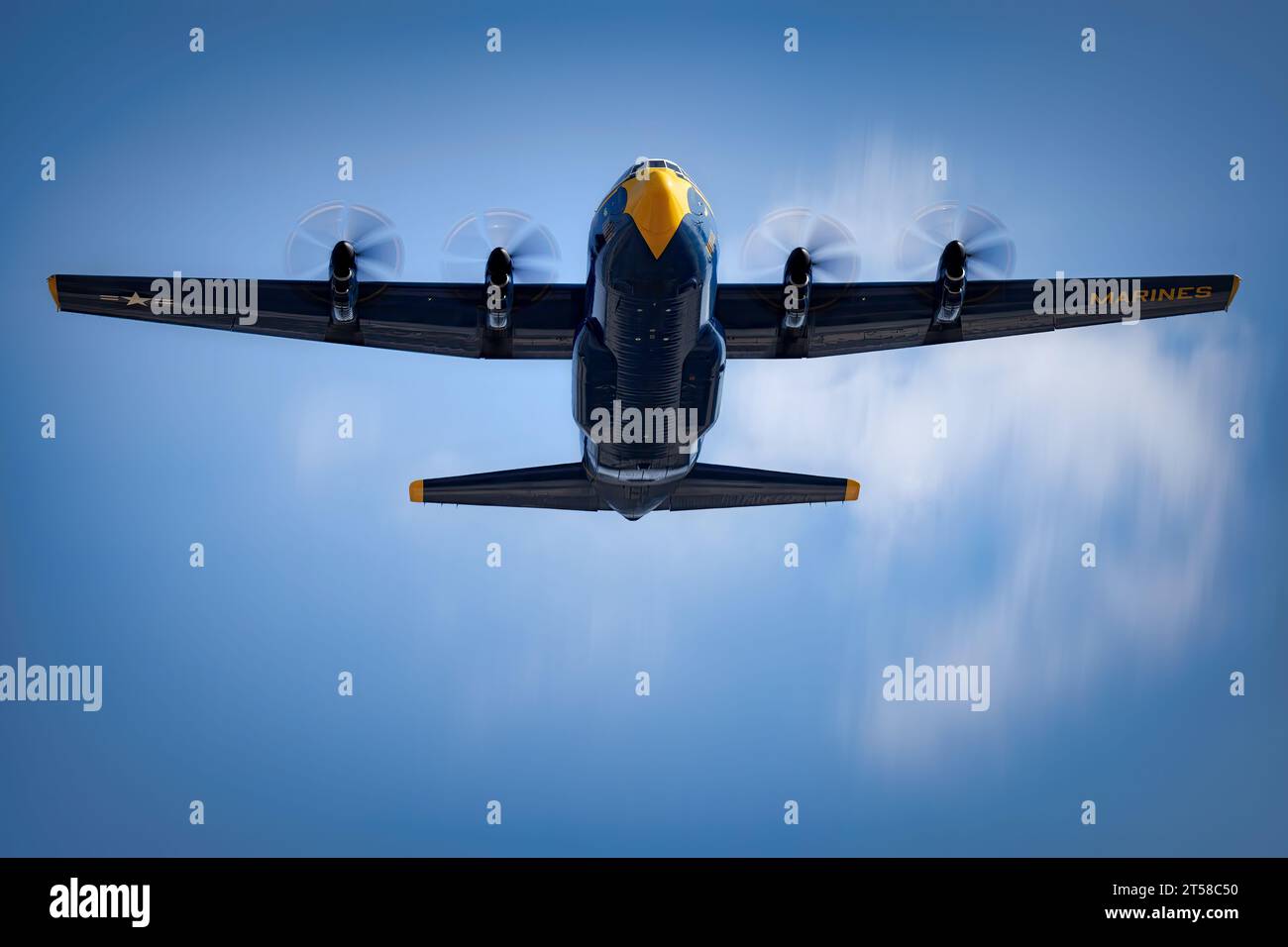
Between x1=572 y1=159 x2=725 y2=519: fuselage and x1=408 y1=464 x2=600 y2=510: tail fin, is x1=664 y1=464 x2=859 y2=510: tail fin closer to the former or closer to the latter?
x1=572 y1=159 x2=725 y2=519: fuselage

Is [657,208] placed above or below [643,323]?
above

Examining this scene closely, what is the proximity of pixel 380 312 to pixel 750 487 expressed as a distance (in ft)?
31.0

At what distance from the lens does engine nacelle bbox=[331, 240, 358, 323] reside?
24719mm

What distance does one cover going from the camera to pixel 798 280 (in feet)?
82.5

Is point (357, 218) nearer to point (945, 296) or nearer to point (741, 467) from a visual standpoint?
point (741, 467)

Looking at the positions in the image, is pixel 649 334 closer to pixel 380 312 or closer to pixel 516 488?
pixel 516 488

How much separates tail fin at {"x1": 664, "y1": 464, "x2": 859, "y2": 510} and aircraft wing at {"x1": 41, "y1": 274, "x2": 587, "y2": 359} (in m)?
4.40

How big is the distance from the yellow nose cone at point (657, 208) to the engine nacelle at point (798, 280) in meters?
4.20

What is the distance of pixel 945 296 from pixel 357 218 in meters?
12.5

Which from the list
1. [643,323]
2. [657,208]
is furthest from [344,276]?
[657,208]

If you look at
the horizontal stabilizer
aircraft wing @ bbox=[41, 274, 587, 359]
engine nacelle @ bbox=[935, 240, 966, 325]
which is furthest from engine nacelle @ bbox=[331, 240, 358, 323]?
engine nacelle @ bbox=[935, 240, 966, 325]

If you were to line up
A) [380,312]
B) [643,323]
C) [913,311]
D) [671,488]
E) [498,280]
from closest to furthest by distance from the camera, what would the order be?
1. [643,323]
2. [498,280]
3. [380,312]
4. [913,311]
5. [671,488]
